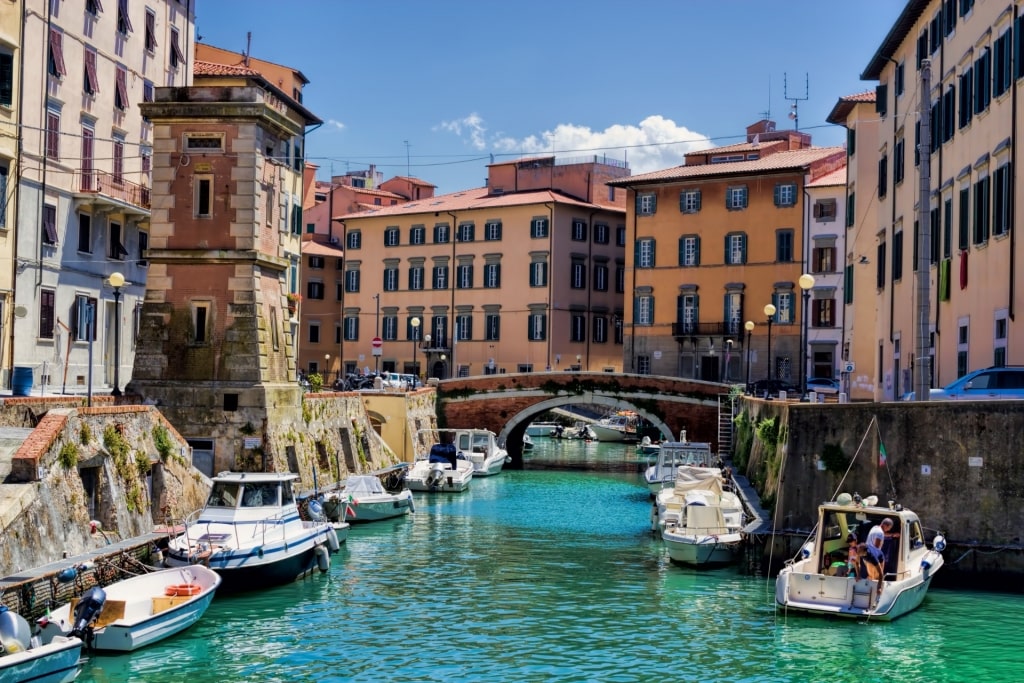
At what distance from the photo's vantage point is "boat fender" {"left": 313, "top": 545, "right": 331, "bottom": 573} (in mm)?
29609

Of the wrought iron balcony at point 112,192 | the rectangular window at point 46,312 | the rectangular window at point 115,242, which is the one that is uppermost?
the wrought iron balcony at point 112,192

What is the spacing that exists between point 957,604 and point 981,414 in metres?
4.12

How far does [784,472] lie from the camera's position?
30312 millimetres

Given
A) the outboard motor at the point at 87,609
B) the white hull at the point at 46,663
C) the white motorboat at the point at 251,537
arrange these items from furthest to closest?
the white motorboat at the point at 251,537
the outboard motor at the point at 87,609
the white hull at the point at 46,663

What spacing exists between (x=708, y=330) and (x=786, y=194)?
8.21 meters

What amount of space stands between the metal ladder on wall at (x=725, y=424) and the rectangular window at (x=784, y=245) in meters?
13.0

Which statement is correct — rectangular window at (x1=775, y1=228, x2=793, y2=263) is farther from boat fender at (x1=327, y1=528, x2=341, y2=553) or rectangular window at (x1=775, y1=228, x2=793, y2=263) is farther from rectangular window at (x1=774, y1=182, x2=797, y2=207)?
boat fender at (x1=327, y1=528, x2=341, y2=553)

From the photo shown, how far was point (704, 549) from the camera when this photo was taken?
102 ft

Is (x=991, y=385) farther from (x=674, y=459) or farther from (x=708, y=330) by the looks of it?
(x=708, y=330)

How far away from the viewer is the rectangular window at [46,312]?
133 feet

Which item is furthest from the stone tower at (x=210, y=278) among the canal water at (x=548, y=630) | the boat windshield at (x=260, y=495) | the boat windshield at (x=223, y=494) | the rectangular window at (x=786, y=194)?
the rectangular window at (x=786, y=194)

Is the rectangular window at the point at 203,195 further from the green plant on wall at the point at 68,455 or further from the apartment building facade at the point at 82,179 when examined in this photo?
the green plant on wall at the point at 68,455

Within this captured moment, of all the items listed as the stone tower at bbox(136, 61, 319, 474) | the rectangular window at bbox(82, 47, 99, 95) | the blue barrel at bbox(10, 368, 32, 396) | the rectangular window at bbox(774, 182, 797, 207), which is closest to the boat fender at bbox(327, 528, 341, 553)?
the stone tower at bbox(136, 61, 319, 474)

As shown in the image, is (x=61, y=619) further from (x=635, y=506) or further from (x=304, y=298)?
(x=304, y=298)
